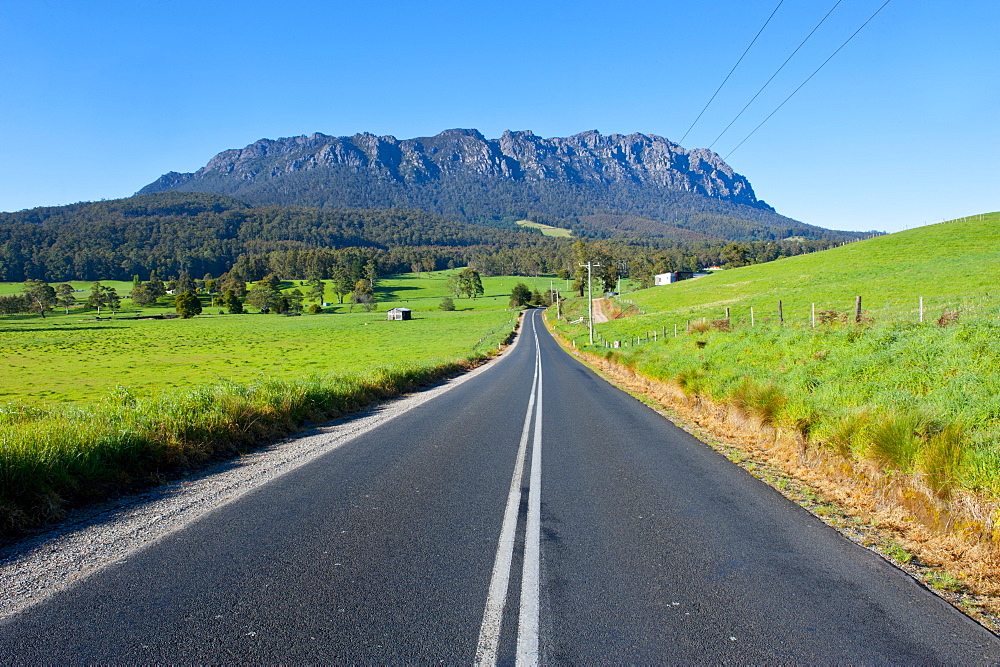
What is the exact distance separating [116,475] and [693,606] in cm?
648

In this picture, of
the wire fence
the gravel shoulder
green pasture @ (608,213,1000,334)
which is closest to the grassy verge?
the gravel shoulder

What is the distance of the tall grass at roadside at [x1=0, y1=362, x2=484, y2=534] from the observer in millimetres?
5406

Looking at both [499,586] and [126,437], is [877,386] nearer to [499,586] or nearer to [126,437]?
[499,586]

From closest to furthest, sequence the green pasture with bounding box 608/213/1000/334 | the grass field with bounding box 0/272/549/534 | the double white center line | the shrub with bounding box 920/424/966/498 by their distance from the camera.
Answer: the double white center line
the shrub with bounding box 920/424/966/498
the grass field with bounding box 0/272/549/534
the green pasture with bounding box 608/213/1000/334

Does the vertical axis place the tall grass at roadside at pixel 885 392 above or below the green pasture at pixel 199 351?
above

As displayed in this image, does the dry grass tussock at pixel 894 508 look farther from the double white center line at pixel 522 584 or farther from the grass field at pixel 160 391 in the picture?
the grass field at pixel 160 391

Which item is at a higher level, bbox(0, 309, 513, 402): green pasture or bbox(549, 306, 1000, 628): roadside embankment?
bbox(549, 306, 1000, 628): roadside embankment

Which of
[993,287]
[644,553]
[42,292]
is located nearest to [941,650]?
[644,553]

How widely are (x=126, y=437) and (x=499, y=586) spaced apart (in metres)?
5.76

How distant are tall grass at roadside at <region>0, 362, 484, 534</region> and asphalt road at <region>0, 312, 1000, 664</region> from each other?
66.2 inches

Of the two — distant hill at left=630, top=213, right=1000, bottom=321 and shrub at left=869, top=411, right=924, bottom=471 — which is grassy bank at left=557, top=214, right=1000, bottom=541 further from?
distant hill at left=630, top=213, right=1000, bottom=321

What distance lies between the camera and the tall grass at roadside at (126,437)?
541cm

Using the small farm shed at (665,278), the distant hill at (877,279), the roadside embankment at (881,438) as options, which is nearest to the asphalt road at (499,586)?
the roadside embankment at (881,438)

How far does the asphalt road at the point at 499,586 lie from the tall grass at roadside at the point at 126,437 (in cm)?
168
